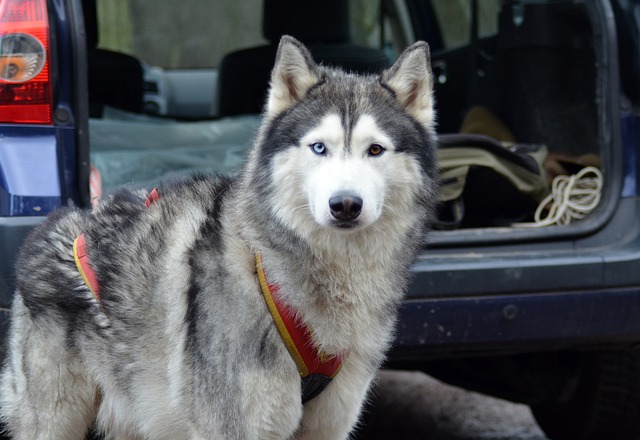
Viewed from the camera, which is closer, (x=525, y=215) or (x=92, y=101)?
(x=525, y=215)

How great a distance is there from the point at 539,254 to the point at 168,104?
12.3ft

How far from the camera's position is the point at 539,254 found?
3809 millimetres

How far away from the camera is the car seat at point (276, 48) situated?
234 inches

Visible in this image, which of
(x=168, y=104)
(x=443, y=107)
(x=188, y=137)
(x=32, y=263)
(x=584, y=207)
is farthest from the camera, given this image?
(x=168, y=104)

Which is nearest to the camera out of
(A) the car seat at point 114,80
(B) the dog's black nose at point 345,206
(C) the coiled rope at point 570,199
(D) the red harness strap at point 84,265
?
(B) the dog's black nose at point 345,206

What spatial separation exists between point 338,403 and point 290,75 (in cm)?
99

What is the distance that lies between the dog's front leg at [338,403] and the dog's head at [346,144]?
0.45 metres

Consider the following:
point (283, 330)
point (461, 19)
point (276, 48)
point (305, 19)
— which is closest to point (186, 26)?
point (276, 48)

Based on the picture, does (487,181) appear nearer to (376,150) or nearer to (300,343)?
(376,150)

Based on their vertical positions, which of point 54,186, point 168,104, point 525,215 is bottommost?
point 168,104

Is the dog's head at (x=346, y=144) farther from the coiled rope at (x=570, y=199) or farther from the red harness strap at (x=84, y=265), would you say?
the coiled rope at (x=570, y=199)

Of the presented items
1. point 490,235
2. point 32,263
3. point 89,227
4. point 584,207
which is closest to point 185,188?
point 89,227

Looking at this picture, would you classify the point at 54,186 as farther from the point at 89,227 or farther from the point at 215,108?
the point at 215,108

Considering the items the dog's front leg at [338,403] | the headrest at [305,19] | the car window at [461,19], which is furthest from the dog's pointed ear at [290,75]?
the headrest at [305,19]
